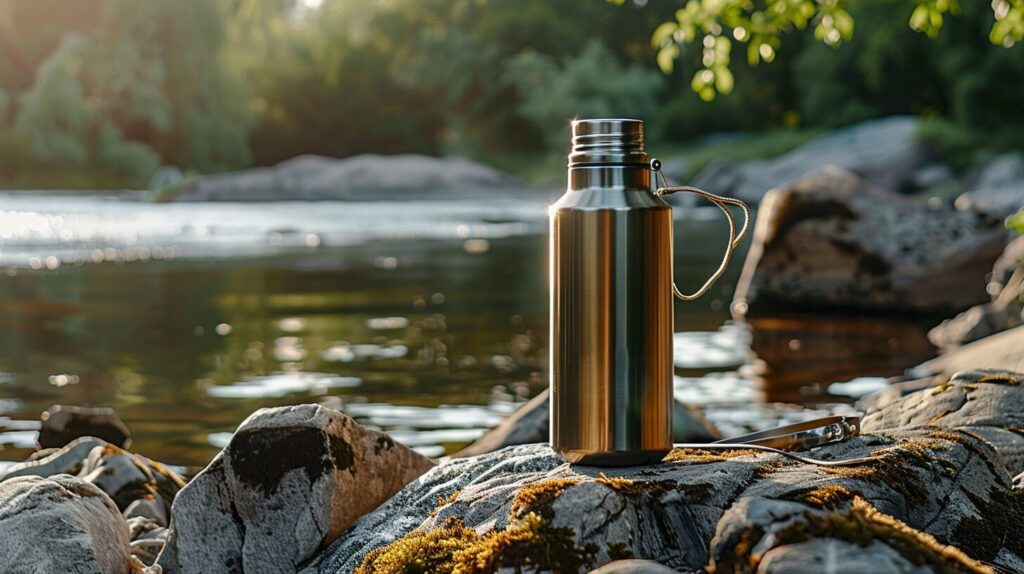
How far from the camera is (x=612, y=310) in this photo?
10.2ft

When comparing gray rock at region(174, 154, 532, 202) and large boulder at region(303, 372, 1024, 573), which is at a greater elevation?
gray rock at region(174, 154, 532, 202)

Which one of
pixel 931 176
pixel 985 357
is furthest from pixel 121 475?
pixel 931 176

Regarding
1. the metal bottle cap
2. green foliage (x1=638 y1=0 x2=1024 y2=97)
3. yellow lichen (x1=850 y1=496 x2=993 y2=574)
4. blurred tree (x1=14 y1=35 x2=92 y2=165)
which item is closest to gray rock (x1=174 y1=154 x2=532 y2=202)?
blurred tree (x1=14 y1=35 x2=92 y2=165)

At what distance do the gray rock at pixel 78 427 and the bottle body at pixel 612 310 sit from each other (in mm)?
4833

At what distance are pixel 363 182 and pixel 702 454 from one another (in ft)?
143

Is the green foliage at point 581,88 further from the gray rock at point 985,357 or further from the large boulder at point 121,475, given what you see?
the large boulder at point 121,475

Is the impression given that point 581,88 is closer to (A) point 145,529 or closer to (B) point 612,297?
(A) point 145,529

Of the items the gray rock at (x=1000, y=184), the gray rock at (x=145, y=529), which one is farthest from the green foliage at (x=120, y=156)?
the gray rock at (x=145, y=529)

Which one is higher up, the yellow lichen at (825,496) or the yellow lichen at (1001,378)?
the yellow lichen at (1001,378)

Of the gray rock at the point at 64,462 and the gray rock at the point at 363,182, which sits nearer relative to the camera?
the gray rock at the point at 64,462

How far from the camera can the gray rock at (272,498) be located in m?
4.07

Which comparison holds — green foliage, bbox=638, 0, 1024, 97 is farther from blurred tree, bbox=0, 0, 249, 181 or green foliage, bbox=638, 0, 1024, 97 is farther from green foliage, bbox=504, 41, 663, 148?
green foliage, bbox=504, 41, 663, 148

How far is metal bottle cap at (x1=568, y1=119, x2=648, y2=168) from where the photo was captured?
124 inches

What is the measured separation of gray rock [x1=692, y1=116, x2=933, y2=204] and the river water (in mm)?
17677
